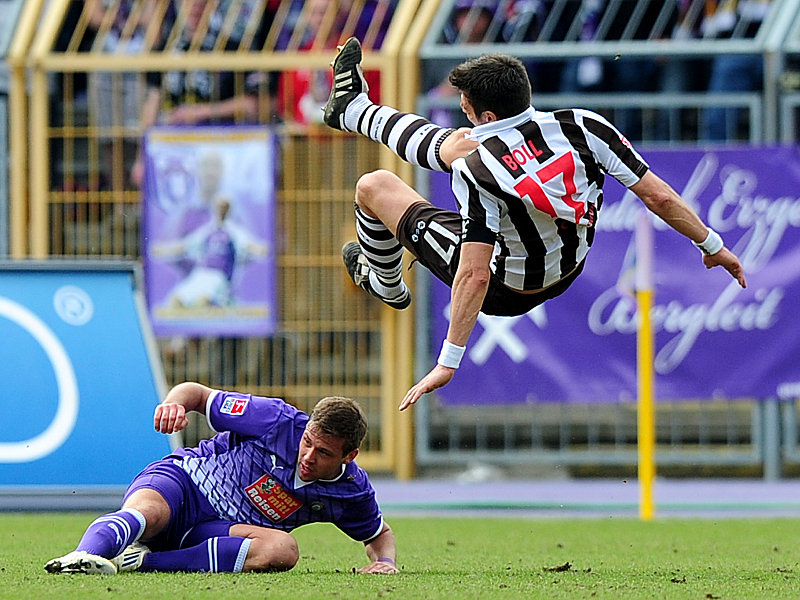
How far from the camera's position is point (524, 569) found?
6387 millimetres

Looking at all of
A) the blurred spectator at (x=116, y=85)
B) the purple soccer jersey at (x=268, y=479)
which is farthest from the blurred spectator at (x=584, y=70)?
the purple soccer jersey at (x=268, y=479)

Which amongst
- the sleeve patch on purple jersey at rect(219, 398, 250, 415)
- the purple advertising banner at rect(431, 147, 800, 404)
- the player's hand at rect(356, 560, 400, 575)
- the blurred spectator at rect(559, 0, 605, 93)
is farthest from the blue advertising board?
the blurred spectator at rect(559, 0, 605, 93)

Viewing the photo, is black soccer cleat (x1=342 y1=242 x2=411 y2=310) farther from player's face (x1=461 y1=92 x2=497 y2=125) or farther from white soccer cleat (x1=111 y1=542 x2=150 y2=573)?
white soccer cleat (x1=111 y1=542 x2=150 y2=573)

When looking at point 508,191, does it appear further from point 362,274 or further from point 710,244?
point 362,274

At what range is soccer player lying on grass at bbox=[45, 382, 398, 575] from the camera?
19.4ft

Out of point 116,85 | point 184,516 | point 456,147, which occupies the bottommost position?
point 184,516

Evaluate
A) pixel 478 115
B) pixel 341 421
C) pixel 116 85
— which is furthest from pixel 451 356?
pixel 116 85

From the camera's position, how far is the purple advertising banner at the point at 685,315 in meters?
11.0

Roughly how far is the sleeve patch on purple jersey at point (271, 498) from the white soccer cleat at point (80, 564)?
28.6 inches

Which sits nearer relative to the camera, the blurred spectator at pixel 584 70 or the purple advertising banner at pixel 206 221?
the purple advertising banner at pixel 206 221

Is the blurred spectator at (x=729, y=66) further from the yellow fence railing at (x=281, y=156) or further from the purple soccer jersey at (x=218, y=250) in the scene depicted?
the purple soccer jersey at (x=218, y=250)

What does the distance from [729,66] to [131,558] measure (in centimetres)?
691

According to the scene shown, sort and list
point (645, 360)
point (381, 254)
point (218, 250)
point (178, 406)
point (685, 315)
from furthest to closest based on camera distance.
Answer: point (218, 250) < point (685, 315) < point (645, 360) < point (381, 254) < point (178, 406)

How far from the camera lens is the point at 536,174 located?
5742 millimetres
